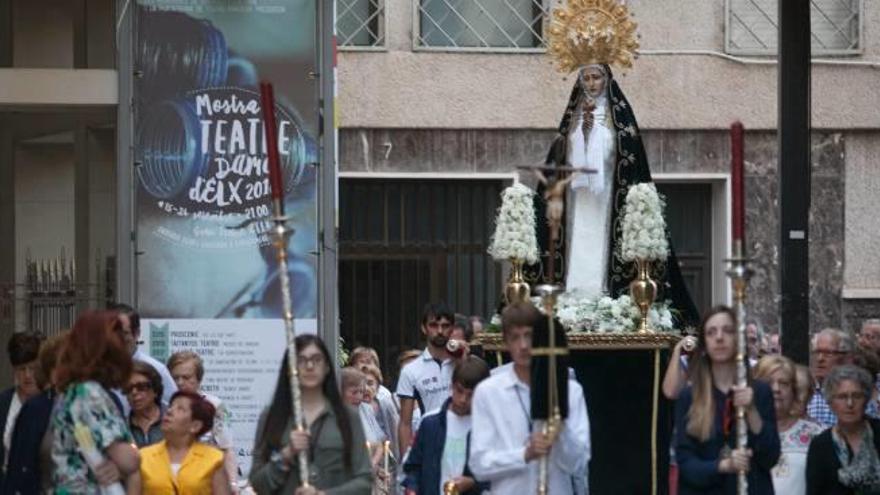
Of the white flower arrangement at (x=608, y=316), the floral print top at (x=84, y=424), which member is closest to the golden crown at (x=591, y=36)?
the white flower arrangement at (x=608, y=316)

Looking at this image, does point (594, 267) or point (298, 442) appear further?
point (594, 267)

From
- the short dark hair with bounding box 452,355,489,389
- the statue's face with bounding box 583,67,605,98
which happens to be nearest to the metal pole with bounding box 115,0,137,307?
the statue's face with bounding box 583,67,605,98

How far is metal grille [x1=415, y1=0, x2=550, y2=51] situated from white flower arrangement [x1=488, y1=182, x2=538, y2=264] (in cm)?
811

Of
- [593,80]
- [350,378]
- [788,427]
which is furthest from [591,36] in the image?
[788,427]

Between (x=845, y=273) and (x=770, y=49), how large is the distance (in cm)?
239

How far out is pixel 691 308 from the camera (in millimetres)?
17859

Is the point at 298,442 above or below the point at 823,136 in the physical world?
below

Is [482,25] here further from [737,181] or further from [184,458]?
[737,181]

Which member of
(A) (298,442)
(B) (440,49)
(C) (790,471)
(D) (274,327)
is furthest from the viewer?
(B) (440,49)

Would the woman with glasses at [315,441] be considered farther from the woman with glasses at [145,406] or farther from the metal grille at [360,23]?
the metal grille at [360,23]

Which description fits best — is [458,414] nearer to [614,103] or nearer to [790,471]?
[790,471]

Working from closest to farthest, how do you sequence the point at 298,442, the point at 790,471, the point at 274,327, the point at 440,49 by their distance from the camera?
1. the point at 298,442
2. the point at 790,471
3. the point at 274,327
4. the point at 440,49

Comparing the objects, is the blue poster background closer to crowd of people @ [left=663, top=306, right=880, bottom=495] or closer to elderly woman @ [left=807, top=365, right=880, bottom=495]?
crowd of people @ [left=663, top=306, right=880, bottom=495]

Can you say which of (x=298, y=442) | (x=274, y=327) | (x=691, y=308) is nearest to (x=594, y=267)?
(x=691, y=308)
